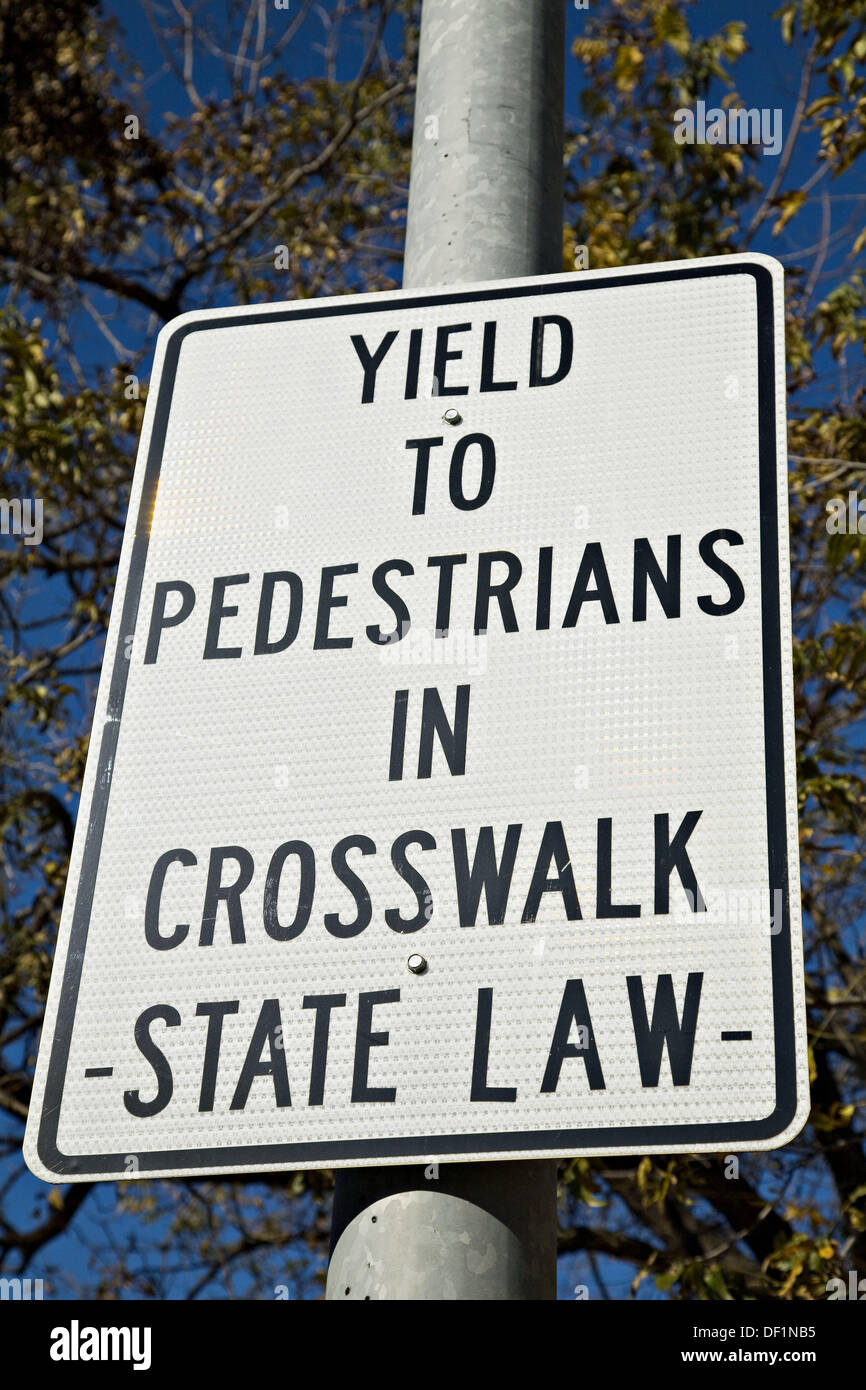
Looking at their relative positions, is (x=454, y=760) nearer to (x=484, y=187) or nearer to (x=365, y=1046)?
(x=365, y=1046)

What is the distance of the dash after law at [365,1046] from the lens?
4.66 ft

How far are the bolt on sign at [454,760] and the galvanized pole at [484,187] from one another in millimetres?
39

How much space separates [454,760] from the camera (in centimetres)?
160

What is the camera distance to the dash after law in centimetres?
142

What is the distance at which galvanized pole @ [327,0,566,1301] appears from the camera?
1412 mm

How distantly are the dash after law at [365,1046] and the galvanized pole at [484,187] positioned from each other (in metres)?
0.09

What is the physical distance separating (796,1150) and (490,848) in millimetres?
5019

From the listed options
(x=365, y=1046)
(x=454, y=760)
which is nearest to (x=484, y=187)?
(x=454, y=760)

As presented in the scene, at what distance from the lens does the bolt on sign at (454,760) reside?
1.44 metres

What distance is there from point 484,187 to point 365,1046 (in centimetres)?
111
